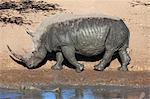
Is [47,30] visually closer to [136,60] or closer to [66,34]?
[66,34]

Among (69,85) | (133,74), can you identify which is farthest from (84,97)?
(133,74)

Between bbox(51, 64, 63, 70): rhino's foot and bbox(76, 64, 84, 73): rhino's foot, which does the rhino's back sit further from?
bbox(51, 64, 63, 70): rhino's foot

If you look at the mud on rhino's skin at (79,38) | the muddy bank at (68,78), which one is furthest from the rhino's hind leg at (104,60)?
the muddy bank at (68,78)

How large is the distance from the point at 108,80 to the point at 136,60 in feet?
4.89

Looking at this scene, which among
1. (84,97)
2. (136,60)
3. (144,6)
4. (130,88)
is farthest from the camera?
(144,6)

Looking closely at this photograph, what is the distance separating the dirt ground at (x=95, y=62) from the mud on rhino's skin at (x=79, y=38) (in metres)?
0.35

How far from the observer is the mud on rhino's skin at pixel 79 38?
52.1 ft

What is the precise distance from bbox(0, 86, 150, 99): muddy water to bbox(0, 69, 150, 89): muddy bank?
0.36m

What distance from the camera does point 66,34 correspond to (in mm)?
15883

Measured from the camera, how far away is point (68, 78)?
15617 mm

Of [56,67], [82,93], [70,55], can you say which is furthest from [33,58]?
[82,93]

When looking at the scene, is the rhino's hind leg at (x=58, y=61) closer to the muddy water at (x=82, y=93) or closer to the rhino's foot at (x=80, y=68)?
the rhino's foot at (x=80, y=68)

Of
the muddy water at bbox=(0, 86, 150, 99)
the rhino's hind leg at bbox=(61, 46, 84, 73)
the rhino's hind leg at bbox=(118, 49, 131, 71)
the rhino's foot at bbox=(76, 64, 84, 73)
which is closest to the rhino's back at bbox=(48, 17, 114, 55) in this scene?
the rhino's hind leg at bbox=(61, 46, 84, 73)

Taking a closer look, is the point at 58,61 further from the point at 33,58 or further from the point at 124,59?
the point at 124,59
